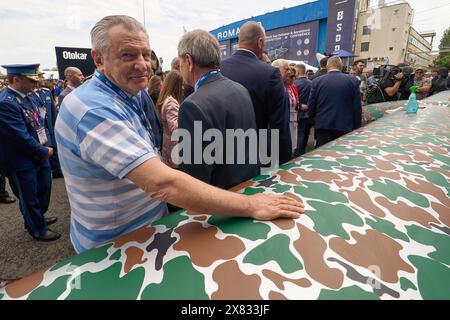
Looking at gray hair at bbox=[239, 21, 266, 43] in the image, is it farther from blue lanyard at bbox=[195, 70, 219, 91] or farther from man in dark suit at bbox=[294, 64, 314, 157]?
man in dark suit at bbox=[294, 64, 314, 157]

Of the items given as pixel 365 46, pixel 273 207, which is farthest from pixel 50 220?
pixel 365 46

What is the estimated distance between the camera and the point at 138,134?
1.06 meters

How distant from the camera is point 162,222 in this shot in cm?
99

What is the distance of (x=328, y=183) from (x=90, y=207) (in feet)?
3.44

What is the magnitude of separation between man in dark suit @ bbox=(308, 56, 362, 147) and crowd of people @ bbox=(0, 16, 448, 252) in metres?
1.50

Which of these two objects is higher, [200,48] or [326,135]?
[200,48]

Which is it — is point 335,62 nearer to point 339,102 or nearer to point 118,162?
point 339,102

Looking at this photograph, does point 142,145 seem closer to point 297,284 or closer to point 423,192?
point 297,284

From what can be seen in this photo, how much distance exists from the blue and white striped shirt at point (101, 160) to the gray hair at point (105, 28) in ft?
0.46

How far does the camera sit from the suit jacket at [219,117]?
1449mm

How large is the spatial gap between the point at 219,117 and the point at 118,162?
756 millimetres

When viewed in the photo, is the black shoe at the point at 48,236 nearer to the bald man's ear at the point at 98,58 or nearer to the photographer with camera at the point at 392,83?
the bald man's ear at the point at 98,58

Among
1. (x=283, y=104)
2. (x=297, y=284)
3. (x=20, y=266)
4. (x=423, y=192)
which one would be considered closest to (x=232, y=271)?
(x=297, y=284)

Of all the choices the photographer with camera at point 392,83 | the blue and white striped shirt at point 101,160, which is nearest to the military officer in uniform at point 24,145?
the blue and white striped shirt at point 101,160
